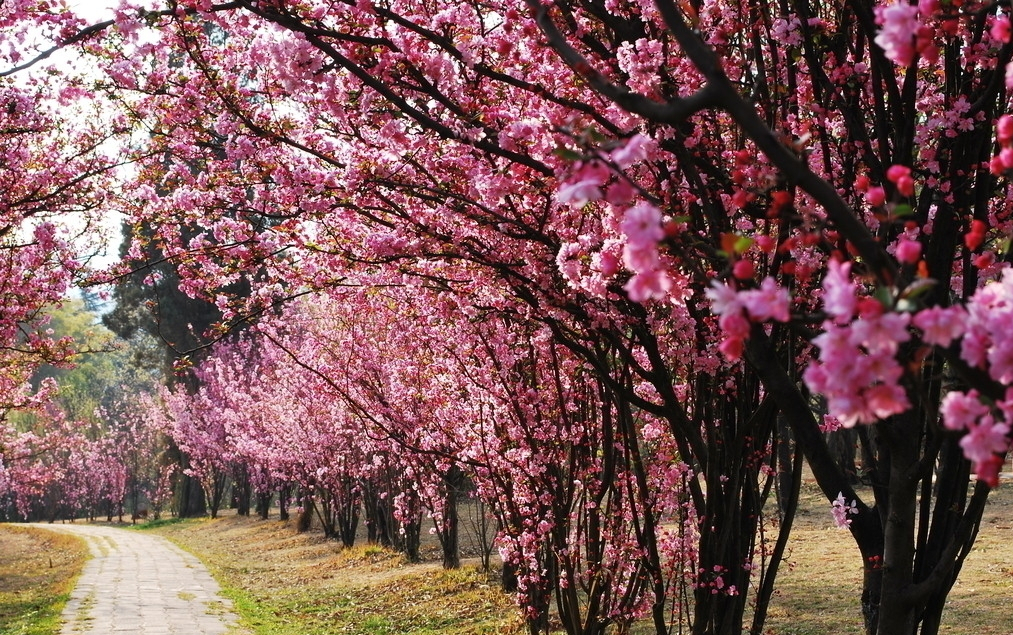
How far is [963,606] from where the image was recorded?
32.7 feet

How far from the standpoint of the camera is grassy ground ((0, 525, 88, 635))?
1204 centimetres

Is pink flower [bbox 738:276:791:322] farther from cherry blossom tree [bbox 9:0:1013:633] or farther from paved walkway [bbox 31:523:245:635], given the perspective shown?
paved walkway [bbox 31:523:245:635]

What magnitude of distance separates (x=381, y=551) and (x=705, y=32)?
1676 centimetres

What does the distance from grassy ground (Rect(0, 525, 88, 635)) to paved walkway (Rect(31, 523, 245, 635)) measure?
0.25 meters

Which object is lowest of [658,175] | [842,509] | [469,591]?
[469,591]

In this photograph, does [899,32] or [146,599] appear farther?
[146,599]

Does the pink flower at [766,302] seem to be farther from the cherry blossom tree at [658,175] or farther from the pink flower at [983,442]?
the cherry blossom tree at [658,175]

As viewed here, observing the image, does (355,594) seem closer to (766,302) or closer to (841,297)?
(766,302)

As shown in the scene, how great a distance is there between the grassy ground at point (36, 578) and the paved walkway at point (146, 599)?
0.25m

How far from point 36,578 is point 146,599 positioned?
5891 mm

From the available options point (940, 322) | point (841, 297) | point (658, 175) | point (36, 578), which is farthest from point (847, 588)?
point (36, 578)

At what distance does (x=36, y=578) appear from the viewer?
60.5ft

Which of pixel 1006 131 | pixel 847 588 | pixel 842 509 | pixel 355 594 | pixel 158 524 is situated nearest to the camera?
pixel 1006 131

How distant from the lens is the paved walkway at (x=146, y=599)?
449 inches
